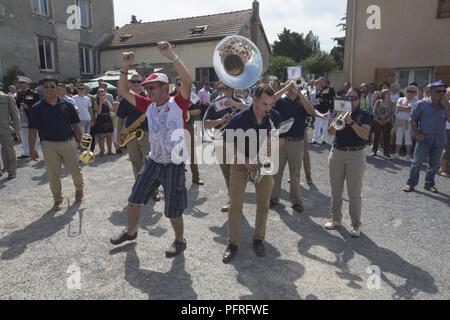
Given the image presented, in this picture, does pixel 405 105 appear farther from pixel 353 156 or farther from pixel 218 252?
pixel 218 252

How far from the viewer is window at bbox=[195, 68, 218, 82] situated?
869 inches

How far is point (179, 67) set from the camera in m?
3.31

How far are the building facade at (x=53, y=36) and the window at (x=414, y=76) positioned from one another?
17.1m

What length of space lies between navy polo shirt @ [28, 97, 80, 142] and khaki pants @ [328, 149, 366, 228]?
156 inches

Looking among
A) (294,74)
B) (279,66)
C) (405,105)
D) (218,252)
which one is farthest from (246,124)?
(279,66)

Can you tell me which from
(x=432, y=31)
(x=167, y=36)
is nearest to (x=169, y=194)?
(x=432, y=31)

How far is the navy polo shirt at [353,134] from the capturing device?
4.09m

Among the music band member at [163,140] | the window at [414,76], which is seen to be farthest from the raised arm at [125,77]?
the window at [414,76]

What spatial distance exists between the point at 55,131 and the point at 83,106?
3.81 metres

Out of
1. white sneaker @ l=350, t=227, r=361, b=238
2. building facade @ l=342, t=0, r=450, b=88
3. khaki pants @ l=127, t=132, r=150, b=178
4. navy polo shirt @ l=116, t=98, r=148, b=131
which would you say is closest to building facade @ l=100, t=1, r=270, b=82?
building facade @ l=342, t=0, r=450, b=88

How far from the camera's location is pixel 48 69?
18188 millimetres

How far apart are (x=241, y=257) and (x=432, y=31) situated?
13527 mm

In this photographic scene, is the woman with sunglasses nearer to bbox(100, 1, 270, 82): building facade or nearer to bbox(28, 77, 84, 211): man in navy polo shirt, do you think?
bbox(28, 77, 84, 211): man in navy polo shirt
